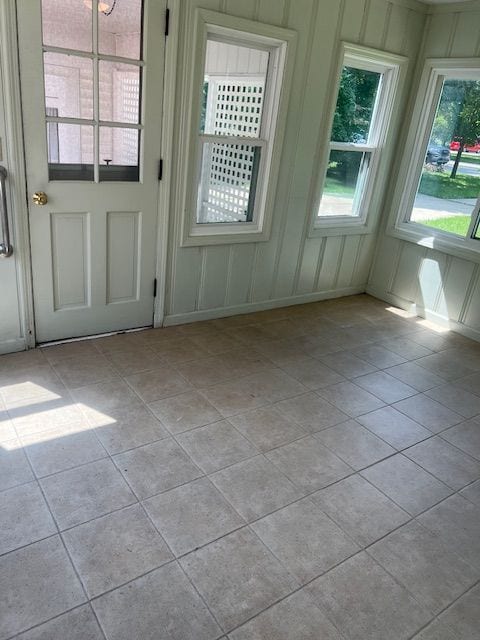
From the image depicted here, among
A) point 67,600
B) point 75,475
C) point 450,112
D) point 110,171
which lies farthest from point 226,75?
point 67,600

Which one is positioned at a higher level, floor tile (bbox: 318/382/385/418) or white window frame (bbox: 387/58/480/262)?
white window frame (bbox: 387/58/480/262)

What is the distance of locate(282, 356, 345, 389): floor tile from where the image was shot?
10.0 ft

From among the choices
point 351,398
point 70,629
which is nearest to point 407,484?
point 351,398

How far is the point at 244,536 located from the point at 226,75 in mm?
2752

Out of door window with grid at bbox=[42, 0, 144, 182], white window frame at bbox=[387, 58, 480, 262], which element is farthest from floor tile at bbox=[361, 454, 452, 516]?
door window with grid at bbox=[42, 0, 144, 182]

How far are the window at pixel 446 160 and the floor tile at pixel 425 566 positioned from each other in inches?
105

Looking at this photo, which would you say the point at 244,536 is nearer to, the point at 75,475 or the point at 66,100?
the point at 75,475

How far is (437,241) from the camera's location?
160 inches

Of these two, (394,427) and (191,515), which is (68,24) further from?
(394,427)

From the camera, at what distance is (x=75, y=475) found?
2.09m

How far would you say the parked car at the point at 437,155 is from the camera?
13.1ft

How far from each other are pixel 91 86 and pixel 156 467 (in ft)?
6.86

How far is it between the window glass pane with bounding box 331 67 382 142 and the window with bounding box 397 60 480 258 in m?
0.41

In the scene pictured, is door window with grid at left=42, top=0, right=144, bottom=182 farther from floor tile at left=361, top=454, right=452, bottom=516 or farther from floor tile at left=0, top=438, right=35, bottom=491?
floor tile at left=361, top=454, right=452, bottom=516
